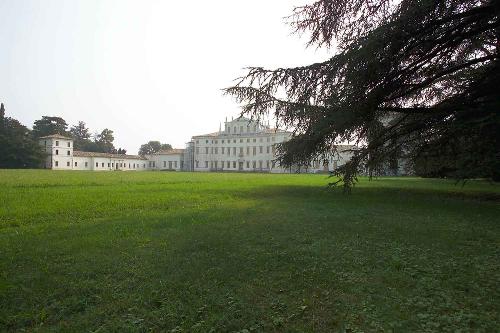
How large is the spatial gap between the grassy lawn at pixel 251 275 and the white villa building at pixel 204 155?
217ft

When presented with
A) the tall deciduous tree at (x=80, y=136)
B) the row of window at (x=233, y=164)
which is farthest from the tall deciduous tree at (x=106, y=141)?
the row of window at (x=233, y=164)

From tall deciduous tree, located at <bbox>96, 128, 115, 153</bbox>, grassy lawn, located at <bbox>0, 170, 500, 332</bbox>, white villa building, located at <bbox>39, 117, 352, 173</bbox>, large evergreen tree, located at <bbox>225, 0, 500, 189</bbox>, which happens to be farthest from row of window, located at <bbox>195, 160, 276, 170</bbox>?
grassy lawn, located at <bbox>0, 170, 500, 332</bbox>

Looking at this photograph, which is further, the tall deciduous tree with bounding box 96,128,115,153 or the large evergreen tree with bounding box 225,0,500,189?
the tall deciduous tree with bounding box 96,128,115,153

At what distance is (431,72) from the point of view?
1065cm

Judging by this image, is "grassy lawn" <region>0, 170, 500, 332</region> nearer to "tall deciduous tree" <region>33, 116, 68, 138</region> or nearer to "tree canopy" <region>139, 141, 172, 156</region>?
"tall deciduous tree" <region>33, 116, 68, 138</region>

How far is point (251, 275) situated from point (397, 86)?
26.4 feet

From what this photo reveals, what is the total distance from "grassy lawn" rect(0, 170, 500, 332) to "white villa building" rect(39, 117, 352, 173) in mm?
66034

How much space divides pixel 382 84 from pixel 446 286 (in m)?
7.12

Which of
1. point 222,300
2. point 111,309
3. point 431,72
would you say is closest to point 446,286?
point 222,300

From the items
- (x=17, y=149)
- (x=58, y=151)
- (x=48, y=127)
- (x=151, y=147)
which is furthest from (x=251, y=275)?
(x=151, y=147)

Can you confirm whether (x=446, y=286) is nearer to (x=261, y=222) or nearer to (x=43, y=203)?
(x=261, y=222)

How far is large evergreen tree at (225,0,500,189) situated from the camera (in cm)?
841

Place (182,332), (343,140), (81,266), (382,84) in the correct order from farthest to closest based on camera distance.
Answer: (343,140) < (382,84) < (81,266) < (182,332)

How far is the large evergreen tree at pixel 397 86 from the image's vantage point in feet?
27.6
